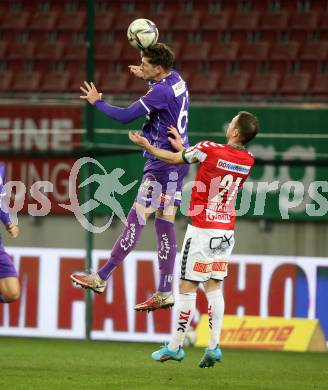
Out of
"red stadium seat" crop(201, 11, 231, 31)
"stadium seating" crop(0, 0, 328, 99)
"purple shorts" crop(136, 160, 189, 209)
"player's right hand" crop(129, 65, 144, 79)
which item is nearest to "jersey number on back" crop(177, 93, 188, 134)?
"purple shorts" crop(136, 160, 189, 209)

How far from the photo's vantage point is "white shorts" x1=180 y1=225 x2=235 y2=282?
25.7 ft

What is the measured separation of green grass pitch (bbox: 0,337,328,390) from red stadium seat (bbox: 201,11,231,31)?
6182 millimetres

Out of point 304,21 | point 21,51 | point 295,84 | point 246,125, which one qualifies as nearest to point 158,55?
point 246,125

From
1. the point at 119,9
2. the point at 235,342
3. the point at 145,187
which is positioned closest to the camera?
the point at 145,187

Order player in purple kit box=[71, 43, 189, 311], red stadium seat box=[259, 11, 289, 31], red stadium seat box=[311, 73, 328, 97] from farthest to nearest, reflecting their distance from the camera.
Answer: red stadium seat box=[259, 11, 289, 31] < red stadium seat box=[311, 73, 328, 97] < player in purple kit box=[71, 43, 189, 311]

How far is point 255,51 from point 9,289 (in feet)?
26.0

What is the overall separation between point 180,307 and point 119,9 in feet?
30.3

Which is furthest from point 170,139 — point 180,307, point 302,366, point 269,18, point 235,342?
point 269,18

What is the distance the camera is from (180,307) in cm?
800

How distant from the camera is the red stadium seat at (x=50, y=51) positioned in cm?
1623

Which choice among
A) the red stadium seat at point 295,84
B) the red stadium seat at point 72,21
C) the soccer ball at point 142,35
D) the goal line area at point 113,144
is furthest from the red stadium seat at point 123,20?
the soccer ball at point 142,35

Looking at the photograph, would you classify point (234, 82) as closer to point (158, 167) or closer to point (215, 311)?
point (158, 167)

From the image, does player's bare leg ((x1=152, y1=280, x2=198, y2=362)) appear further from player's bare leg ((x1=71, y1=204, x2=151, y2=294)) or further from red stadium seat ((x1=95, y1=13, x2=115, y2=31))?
red stadium seat ((x1=95, y1=13, x2=115, y2=31))

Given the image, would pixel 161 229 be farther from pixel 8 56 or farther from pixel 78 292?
pixel 8 56
